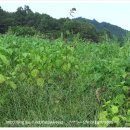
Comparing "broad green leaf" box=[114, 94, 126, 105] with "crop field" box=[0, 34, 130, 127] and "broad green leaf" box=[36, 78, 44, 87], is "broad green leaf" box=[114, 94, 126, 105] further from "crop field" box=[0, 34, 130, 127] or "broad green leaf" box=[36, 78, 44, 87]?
"broad green leaf" box=[36, 78, 44, 87]

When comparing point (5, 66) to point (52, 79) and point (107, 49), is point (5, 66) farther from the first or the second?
point (107, 49)

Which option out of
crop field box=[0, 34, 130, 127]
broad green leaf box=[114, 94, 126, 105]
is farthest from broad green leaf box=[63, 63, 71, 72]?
broad green leaf box=[114, 94, 126, 105]

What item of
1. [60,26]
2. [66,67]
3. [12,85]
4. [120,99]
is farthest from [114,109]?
[60,26]

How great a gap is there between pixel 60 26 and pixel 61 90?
758 centimetres

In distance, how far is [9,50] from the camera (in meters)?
4.56

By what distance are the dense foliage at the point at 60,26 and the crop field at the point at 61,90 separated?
6.02 ft

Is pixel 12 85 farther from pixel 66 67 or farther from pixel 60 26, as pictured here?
pixel 60 26

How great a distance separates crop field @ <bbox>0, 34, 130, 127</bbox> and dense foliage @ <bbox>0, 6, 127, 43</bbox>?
183cm

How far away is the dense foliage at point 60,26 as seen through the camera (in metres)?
8.14

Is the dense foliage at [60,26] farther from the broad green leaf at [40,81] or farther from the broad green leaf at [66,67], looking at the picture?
the broad green leaf at [40,81]

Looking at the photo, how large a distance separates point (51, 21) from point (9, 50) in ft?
35.1

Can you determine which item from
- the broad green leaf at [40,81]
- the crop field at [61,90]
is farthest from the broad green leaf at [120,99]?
the broad green leaf at [40,81]

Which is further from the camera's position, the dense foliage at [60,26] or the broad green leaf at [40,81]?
the dense foliage at [60,26]

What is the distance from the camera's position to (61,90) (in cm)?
457
